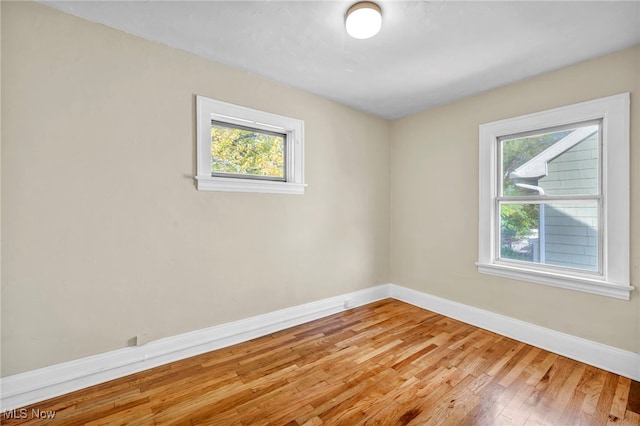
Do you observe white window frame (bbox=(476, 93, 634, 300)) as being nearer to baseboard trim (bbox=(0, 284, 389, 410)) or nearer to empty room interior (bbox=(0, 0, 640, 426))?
empty room interior (bbox=(0, 0, 640, 426))

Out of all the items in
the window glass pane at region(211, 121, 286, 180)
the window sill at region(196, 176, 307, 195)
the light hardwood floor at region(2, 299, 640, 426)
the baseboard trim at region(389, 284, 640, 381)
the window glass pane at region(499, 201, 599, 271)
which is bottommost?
the light hardwood floor at region(2, 299, 640, 426)

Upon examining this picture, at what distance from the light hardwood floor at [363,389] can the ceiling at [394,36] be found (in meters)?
2.51

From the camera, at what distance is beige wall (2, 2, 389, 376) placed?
66.9 inches

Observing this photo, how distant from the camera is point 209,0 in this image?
170cm

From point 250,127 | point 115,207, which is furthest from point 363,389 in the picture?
point 250,127

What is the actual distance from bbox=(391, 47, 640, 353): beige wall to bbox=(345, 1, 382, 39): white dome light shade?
1.78 meters

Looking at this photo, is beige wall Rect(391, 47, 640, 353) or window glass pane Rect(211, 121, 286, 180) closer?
beige wall Rect(391, 47, 640, 353)

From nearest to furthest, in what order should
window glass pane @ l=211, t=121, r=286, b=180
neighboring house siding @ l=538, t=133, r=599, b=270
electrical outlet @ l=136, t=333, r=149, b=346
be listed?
1. electrical outlet @ l=136, t=333, r=149, b=346
2. neighboring house siding @ l=538, t=133, r=599, b=270
3. window glass pane @ l=211, t=121, r=286, b=180

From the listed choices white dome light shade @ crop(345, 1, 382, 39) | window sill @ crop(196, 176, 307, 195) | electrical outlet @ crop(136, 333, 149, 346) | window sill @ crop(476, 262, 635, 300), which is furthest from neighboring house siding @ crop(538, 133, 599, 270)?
electrical outlet @ crop(136, 333, 149, 346)

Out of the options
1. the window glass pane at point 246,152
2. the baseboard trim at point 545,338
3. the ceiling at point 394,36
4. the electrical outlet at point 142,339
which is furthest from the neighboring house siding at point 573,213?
the electrical outlet at point 142,339

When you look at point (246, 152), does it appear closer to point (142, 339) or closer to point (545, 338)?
point (142, 339)

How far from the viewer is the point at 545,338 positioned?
245cm

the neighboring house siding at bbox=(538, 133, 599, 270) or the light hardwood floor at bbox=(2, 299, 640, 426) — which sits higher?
the neighboring house siding at bbox=(538, 133, 599, 270)

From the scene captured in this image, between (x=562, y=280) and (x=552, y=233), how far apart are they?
43 cm
